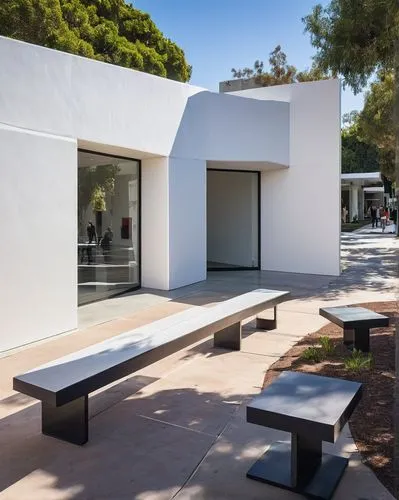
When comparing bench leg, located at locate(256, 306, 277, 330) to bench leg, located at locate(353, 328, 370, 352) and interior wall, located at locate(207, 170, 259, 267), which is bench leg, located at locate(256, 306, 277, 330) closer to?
bench leg, located at locate(353, 328, 370, 352)

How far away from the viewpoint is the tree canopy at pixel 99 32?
16.8 m

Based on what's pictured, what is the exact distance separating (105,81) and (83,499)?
23.0 feet

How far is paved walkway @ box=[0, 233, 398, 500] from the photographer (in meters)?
3.13

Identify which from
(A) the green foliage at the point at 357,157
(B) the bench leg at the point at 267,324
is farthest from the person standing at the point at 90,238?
(A) the green foliage at the point at 357,157

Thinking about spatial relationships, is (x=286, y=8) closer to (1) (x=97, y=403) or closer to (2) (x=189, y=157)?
(2) (x=189, y=157)

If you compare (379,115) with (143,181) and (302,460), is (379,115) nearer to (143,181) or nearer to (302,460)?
(143,181)

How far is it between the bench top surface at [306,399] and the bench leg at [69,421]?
1408mm

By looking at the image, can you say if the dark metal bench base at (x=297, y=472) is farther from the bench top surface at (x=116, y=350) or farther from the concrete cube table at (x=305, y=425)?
the bench top surface at (x=116, y=350)

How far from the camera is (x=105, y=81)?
27.1 feet

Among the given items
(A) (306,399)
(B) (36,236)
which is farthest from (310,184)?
(A) (306,399)

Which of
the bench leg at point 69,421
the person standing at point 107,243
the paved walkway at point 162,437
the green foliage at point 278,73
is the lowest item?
the paved walkway at point 162,437

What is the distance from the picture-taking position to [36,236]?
21.6 feet

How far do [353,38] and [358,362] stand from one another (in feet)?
27.3

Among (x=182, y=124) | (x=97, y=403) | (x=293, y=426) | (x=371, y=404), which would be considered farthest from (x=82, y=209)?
(x=293, y=426)
